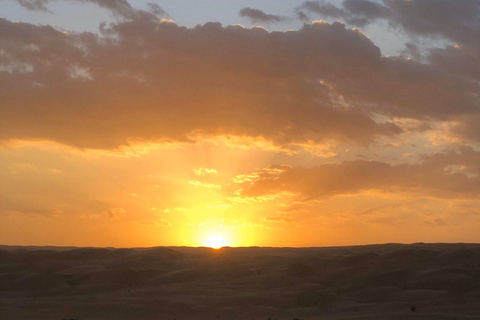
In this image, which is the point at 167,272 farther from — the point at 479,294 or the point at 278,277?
the point at 479,294

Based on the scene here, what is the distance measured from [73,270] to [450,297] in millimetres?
31422

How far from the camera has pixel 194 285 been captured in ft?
133

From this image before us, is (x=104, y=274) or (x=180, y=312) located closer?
(x=180, y=312)

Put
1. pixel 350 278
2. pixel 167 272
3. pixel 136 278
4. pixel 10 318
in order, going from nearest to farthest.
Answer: pixel 10 318 → pixel 350 278 → pixel 136 278 → pixel 167 272

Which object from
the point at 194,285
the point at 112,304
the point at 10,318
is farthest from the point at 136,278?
the point at 10,318

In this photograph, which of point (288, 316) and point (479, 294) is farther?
point (479, 294)

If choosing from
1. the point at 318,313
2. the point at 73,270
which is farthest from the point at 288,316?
the point at 73,270

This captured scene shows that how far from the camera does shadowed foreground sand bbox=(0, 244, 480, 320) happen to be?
29.0 m

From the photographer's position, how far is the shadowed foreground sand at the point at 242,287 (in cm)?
2895

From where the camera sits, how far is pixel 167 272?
45812mm

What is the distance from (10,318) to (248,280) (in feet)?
65.4

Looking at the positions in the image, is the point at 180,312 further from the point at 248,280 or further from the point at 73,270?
the point at 73,270

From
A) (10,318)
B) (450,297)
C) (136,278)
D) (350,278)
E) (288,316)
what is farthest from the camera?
(136,278)

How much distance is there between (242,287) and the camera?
3891cm
